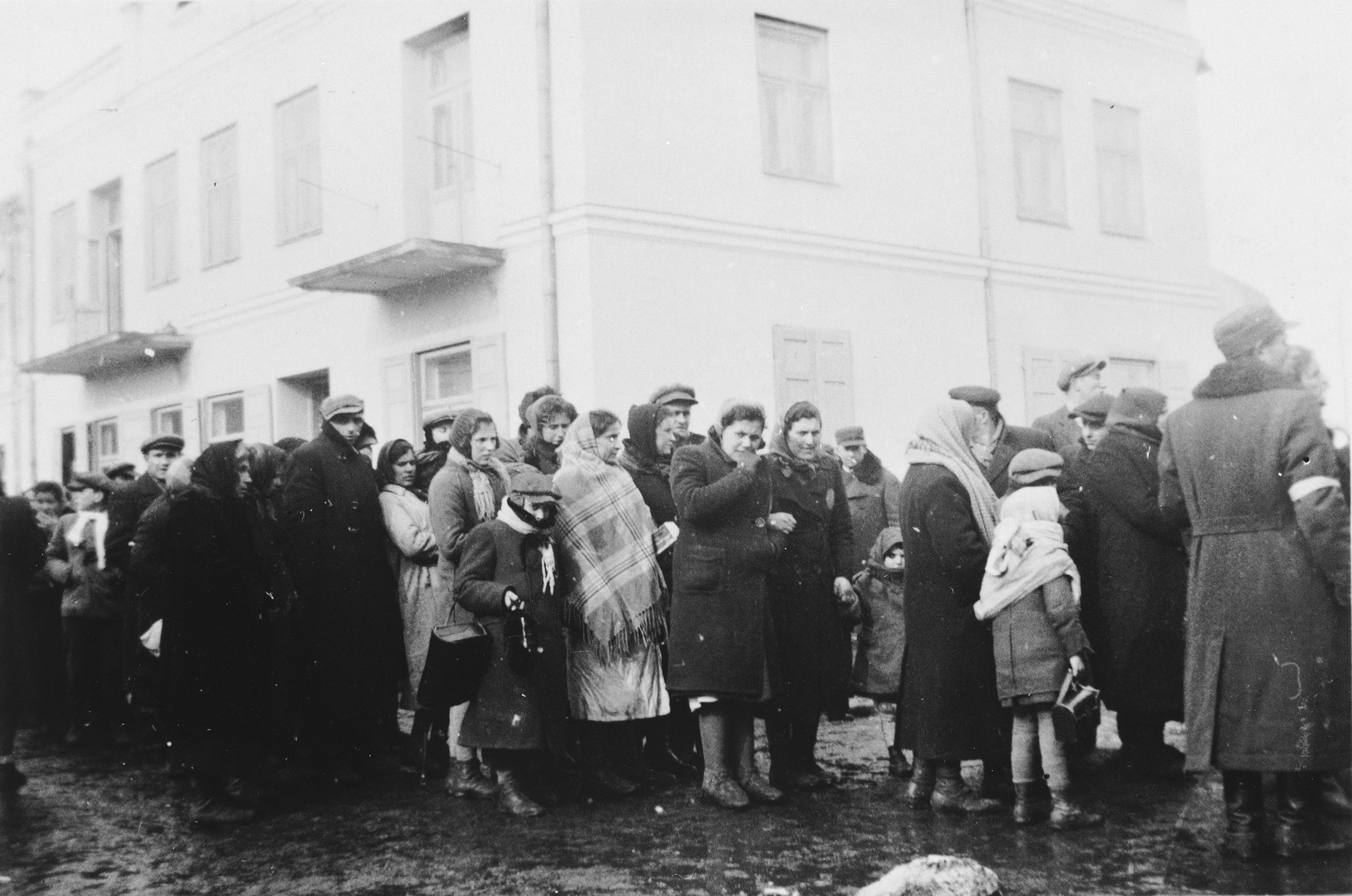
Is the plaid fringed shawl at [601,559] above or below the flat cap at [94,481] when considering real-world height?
below

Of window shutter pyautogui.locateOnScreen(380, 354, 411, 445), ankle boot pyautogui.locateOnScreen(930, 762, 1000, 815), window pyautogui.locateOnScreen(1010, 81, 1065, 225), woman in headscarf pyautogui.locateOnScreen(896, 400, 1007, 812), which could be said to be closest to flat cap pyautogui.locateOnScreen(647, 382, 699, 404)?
woman in headscarf pyautogui.locateOnScreen(896, 400, 1007, 812)

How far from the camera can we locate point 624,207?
1145 cm

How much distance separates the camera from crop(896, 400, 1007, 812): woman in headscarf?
542 cm

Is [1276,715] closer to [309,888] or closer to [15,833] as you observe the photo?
[309,888]

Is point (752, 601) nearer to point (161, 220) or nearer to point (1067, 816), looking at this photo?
point (1067, 816)

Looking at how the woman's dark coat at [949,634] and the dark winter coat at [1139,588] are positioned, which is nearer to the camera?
the woman's dark coat at [949,634]

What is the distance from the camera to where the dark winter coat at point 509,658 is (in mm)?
5766

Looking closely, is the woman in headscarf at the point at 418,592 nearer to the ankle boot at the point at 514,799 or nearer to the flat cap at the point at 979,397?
the ankle boot at the point at 514,799

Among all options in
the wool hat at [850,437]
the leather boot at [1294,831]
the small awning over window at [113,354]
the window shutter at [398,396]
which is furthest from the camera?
the small awning over window at [113,354]

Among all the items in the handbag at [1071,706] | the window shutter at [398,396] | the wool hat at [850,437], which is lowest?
the handbag at [1071,706]

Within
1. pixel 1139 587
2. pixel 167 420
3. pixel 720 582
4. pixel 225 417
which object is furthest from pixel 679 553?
pixel 167 420

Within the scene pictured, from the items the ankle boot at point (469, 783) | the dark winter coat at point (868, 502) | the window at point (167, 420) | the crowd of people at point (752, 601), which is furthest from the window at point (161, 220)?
the ankle boot at point (469, 783)

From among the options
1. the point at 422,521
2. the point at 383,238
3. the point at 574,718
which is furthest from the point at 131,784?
the point at 383,238

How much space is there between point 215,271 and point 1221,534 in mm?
13129
